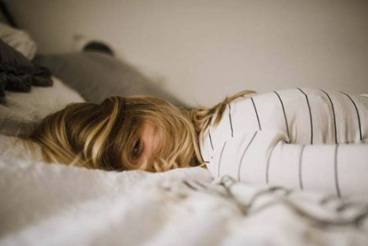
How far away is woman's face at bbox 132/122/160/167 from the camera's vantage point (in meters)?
0.61

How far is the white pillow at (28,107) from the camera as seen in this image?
1.85 feet

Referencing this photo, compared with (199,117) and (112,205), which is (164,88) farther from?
(112,205)

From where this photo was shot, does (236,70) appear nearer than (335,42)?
No

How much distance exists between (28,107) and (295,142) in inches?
26.7

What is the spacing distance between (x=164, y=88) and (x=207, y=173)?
95 cm

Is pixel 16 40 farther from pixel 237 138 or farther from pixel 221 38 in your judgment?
pixel 237 138

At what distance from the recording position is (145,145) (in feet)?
2.05

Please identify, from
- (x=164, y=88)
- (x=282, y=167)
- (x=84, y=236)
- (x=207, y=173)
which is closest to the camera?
(x=84, y=236)

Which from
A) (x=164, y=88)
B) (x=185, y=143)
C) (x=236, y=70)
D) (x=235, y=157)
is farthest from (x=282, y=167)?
(x=164, y=88)

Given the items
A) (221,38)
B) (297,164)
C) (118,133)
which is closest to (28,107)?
(118,133)

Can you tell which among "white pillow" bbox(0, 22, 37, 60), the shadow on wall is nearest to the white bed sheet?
the shadow on wall

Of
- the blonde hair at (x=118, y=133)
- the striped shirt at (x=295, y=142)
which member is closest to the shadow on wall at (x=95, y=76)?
the blonde hair at (x=118, y=133)

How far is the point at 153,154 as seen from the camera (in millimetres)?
621

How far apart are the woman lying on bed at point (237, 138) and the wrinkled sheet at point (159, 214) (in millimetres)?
73
